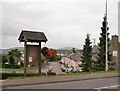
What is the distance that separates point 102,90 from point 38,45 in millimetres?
11185

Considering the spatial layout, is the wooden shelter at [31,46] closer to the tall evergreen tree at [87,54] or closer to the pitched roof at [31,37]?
the pitched roof at [31,37]

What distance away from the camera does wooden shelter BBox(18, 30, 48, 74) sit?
74.4 feet

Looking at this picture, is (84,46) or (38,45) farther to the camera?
(84,46)

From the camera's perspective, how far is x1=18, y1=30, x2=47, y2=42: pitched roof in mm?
22606

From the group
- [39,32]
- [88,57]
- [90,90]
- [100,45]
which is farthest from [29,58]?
[88,57]

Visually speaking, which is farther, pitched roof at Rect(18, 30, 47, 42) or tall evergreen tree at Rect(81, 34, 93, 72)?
tall evergreen tree at Rect(81, 34, 93, 72)

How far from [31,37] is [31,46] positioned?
0.92 meters

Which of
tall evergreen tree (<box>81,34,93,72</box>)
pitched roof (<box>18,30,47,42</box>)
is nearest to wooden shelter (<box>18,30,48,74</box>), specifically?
pitched roof (<box>18,30,47,42</box>)

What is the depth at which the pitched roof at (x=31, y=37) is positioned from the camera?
22606mm

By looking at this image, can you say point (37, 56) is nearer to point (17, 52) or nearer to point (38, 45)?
point (38, 45)

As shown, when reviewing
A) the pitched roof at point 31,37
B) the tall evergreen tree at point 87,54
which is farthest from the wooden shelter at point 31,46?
the tall evergreen tree at point 87,54

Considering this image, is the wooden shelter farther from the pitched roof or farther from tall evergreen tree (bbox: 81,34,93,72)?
tall evergreen tree (bbox: 81,34,93,72)

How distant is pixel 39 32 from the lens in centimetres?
2375

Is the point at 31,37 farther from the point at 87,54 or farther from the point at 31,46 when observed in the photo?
the point at 87,54
